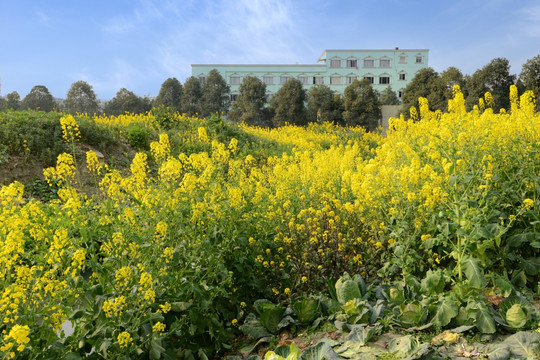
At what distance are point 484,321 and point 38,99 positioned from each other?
108 feet

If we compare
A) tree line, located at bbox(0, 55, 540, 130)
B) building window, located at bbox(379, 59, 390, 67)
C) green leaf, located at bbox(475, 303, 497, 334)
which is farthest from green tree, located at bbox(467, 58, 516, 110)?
building window, located at bbox(379, 59, 390, 67)

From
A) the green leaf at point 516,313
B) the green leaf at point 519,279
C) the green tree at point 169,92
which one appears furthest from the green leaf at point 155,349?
the green tree at point 169,92

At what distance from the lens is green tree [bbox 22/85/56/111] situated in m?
29.0

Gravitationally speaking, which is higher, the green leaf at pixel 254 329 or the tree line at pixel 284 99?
the tree line at pixel 284 99

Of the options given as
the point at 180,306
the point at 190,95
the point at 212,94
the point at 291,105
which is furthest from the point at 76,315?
the point at 190,95

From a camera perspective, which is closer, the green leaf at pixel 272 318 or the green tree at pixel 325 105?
the green leaf at pixel 272 318

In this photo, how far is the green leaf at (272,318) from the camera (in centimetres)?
A: 301

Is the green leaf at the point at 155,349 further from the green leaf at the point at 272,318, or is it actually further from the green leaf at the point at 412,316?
the green leaf at the point at 412,316

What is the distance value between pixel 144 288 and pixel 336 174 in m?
3.78

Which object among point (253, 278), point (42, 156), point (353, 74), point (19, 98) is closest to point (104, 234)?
point (253, 278)

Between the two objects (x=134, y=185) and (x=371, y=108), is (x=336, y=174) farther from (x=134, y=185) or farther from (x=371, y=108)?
(x=371, y=108)

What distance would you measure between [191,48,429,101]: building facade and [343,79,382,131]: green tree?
21734 millimetres

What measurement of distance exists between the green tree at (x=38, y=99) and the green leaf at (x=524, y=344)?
106 feet

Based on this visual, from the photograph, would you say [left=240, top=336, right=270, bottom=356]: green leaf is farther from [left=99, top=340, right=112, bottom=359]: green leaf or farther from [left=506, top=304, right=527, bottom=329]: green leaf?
[left=506, top=304, right=527, bottom=329]: green leaf
